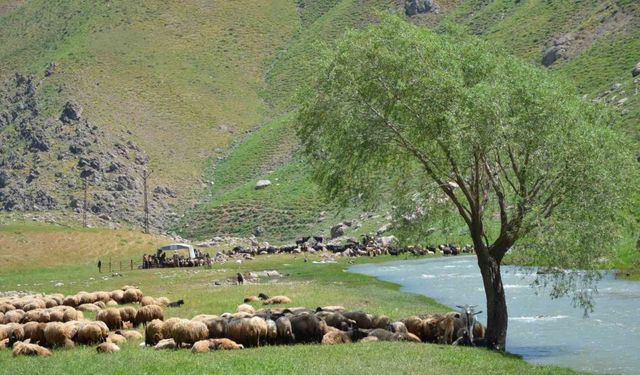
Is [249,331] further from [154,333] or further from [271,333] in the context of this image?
[154,333]

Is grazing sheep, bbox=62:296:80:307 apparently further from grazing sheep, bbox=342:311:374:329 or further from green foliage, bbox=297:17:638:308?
grazing sheep, bbox=342:311:374:329

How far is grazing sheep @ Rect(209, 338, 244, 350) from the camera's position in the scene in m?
26.2

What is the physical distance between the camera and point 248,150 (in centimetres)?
15538

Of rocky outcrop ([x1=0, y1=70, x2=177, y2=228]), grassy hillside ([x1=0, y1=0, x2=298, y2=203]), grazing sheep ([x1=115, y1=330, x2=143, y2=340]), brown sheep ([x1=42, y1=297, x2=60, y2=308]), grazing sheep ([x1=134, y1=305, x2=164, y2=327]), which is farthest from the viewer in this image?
grassy hillside ([x1=0, y1=0, x2=298, y2=203])

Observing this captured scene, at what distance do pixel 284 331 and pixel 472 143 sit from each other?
8830 millimetres

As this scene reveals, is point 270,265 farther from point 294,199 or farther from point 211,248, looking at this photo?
point 294,199

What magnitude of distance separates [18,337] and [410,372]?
14.9 m

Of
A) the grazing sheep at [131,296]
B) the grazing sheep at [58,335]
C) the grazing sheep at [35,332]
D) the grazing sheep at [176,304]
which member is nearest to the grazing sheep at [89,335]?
the grazing sheep at [58,335]

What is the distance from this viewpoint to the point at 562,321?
3591 centimetres

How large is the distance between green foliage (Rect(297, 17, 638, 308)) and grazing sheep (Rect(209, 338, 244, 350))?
684cm

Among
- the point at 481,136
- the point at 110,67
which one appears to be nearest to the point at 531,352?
the point at 481,136

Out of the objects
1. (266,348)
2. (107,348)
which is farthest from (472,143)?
(107,348)

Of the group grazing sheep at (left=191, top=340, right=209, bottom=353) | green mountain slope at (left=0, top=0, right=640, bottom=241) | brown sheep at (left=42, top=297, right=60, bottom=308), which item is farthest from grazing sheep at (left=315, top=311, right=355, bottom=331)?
green mountain slope at (left=0, top=0, right=640, bottom=241)

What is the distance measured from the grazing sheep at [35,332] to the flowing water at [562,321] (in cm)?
1625
